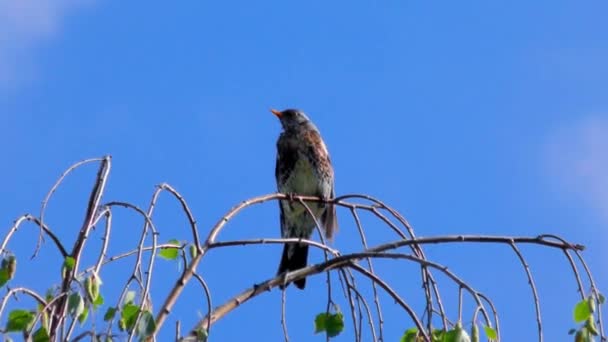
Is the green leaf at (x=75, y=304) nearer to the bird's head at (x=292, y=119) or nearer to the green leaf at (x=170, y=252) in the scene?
the green leaf at (x=170, y=252)

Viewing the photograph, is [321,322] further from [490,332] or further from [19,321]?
[19,321]

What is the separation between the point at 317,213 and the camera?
28.8ft

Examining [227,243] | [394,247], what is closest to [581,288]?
[394,247]

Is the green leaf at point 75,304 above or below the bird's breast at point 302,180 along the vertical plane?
below

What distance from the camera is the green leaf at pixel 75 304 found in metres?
3.46

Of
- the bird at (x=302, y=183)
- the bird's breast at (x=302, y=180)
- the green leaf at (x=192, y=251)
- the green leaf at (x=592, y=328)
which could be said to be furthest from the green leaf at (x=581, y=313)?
the bird's breast at (x=302, y=180)

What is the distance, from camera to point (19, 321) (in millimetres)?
3621

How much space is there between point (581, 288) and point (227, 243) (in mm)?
1168

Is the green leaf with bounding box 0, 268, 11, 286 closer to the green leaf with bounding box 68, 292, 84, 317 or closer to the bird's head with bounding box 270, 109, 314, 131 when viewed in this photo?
the green leaf with bounding box 68, 292, 84, 317

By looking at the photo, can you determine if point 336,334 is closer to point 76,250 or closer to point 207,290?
point 207,290

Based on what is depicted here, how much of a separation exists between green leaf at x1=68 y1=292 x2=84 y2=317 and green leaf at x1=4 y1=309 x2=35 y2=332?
0.17 m

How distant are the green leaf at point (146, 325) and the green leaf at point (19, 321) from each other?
1.16ft

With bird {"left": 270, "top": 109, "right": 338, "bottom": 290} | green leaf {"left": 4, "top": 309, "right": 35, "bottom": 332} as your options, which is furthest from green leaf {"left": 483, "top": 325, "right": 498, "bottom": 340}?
bird {"left": 270, "top": 109, "right": 338, "bottom": 290}

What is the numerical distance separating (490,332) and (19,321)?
4.65 ft
